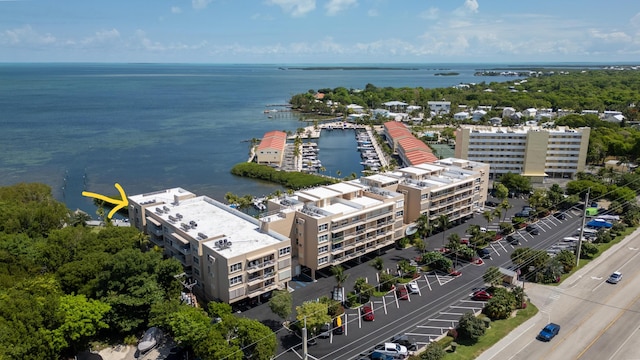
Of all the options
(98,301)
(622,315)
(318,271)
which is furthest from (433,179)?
(98,301)

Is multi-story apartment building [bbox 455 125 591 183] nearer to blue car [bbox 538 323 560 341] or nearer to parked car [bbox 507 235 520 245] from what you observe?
parked car [bbox 507 235 520 245]

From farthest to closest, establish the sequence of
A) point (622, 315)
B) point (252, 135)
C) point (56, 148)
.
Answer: point (252, 135)
point (56, 148)
point (622, 315)

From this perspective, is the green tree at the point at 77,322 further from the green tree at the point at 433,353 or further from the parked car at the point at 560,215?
the parked car at the point at 560,215

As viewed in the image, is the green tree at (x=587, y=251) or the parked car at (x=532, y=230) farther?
the parked car at (x=532, y=230)

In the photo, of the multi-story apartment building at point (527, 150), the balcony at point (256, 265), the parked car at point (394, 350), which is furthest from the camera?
the multi-story apartment building at point (527, 150)

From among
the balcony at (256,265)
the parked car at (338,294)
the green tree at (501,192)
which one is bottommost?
the parked car at (338,294)

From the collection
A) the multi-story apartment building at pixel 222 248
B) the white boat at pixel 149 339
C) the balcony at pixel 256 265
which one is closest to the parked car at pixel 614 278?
the multi-story apartment building at pixel 222 248

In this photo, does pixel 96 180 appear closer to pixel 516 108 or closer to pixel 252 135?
pixel 252 135
